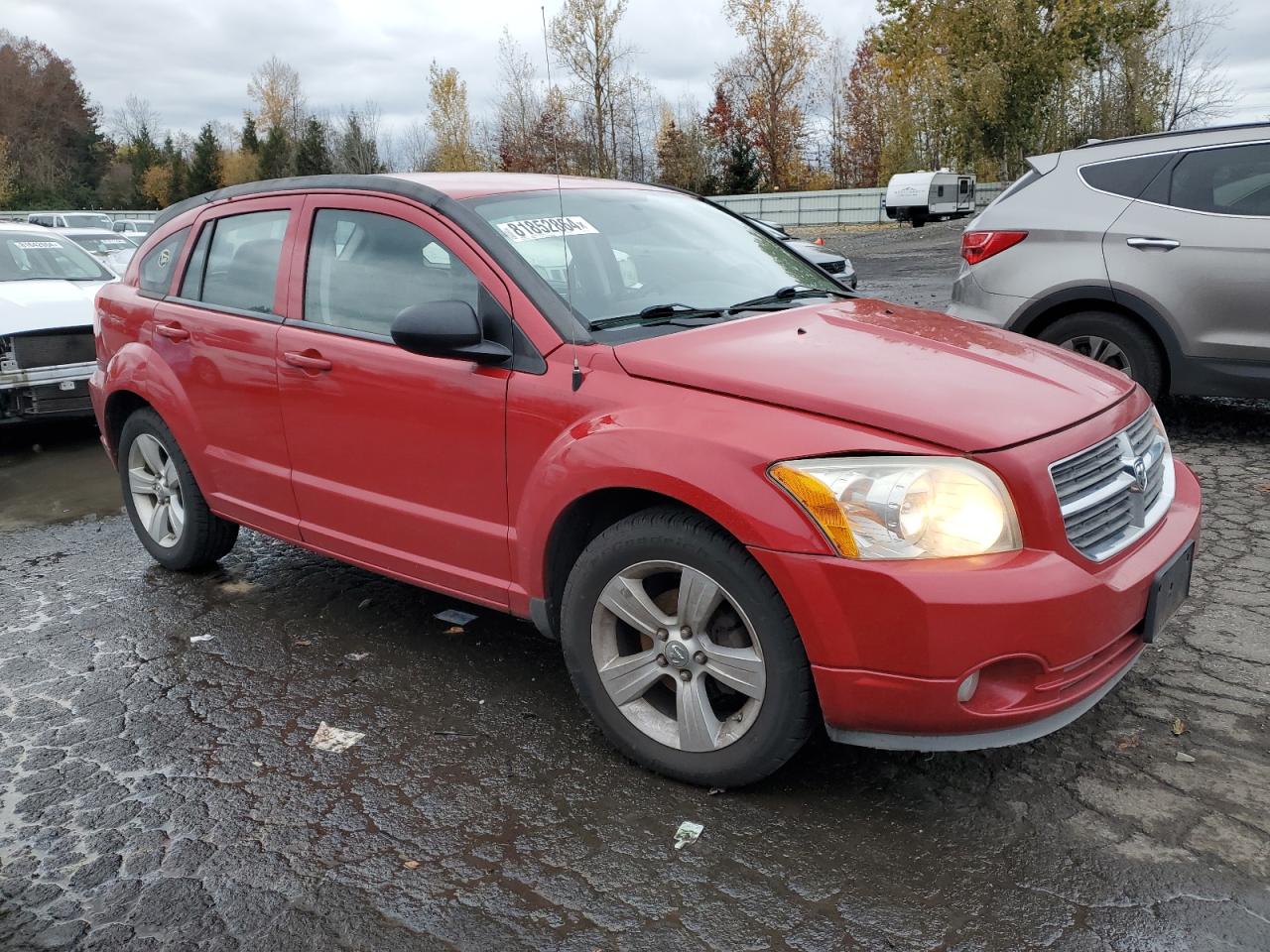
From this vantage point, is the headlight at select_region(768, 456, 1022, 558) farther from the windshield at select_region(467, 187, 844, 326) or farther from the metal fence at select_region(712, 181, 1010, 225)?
the metal fence at select_region(712, 181, 1010, 225)

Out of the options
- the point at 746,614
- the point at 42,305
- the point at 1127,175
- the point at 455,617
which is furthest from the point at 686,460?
the point at 42,305

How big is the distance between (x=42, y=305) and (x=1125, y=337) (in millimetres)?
7464

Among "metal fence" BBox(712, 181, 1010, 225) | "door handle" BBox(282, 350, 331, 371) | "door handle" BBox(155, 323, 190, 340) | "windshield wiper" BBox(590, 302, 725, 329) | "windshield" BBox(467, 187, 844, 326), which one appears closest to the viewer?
"windshield wiper" BBox(590, 302, 725, 329)

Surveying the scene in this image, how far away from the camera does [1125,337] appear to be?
6.09 m

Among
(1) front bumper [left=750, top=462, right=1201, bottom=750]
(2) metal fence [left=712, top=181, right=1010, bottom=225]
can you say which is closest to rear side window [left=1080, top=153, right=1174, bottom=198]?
(1) front bumper [left=750, top=462, right=1201, bottom=750]

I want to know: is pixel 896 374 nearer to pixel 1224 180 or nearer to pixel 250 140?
pixel 1224 180

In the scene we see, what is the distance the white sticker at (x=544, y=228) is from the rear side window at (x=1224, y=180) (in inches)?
157

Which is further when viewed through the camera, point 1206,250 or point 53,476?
point 53,476

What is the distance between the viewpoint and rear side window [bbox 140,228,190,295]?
4773 mm

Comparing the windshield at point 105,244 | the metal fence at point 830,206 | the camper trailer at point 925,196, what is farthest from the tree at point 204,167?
the windshield at point 105,244

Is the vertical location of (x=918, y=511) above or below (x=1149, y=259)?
below

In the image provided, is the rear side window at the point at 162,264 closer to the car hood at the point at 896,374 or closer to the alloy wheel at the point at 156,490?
the alloy wheel at the point at 156,490

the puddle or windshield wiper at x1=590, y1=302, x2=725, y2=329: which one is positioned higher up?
windshield wiper at x1=590, y1=302, x2=725, y2=329

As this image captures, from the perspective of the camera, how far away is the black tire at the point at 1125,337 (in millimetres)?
5996
